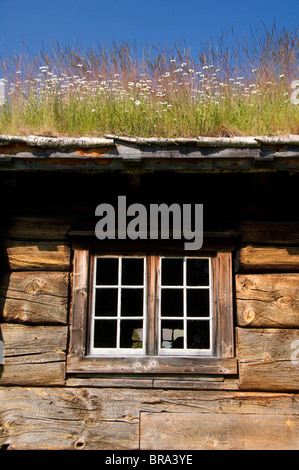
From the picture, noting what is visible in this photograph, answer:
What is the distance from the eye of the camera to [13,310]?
3.72 m

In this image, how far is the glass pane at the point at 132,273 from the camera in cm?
399

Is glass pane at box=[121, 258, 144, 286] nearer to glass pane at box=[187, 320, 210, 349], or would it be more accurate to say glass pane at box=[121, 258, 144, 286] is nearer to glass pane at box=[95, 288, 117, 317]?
glass pane at box=[95, 288, 117, 317]

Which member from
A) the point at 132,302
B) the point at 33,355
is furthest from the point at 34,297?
the point at 132,302

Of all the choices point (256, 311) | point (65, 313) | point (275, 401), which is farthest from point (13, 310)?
point (275, 401)

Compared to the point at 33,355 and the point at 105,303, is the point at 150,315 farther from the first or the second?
the point at 33,355

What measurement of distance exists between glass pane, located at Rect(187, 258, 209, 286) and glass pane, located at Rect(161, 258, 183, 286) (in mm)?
99

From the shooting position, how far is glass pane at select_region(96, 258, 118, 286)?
3994 mm

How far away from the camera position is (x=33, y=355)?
3.65m

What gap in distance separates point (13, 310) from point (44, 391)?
733mm

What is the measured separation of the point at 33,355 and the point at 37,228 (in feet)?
3.64

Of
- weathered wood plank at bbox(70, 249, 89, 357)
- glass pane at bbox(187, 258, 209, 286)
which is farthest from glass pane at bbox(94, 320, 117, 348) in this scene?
glass pane at bbox(187, 258, 209, 286)

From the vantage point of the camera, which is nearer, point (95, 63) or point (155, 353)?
point (155, 353)

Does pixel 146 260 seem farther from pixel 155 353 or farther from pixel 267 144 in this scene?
pixel 267 144
